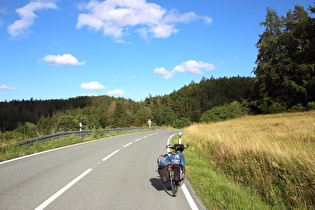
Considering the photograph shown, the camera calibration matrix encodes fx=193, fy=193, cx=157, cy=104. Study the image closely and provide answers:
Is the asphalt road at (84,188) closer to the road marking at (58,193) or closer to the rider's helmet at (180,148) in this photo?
the road marking at (58,193)

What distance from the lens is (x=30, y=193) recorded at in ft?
13.6

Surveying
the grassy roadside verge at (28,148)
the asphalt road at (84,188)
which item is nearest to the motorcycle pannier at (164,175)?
the asphalt road at (84,188)

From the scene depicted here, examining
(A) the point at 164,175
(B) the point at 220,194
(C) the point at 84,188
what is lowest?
(B) the point at 220,194

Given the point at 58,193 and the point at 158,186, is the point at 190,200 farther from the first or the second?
the point at 58,193

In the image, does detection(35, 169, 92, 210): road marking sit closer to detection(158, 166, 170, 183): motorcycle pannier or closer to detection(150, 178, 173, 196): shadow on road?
detection(150, 178, 173, 196): shadow on road

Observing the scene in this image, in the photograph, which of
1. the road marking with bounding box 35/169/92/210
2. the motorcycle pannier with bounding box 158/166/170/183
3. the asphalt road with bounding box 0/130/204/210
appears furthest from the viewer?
the motorcycle pannier with bounding box 158/166/170/183

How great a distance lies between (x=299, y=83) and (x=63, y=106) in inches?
6082

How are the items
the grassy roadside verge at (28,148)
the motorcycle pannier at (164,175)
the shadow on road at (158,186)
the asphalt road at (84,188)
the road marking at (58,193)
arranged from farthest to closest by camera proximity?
the grassy roadside verge at (28,148) < the shadow on road at (158,186) < the motorcycle pannier at (164,175) < the asphalt road at (84,188) < the road marking at (58,193)

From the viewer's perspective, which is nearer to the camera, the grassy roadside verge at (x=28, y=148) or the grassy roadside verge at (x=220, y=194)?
the grassy roadside verge at (x=220, y=194)

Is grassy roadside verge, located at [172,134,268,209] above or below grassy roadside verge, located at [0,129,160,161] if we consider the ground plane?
below

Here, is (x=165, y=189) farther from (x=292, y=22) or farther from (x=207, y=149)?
(x=292, y=22)

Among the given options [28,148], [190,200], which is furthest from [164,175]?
[28,148]

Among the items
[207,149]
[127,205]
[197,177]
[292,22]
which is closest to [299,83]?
[292,22]

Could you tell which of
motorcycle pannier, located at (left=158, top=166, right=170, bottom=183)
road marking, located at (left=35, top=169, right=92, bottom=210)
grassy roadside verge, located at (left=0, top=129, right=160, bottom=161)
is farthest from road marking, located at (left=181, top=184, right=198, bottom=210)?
grassy roadside verge, located at (left=0, top=129, right=160, bottom=161)
